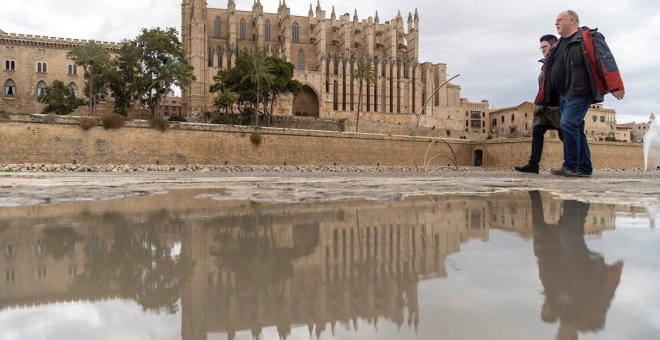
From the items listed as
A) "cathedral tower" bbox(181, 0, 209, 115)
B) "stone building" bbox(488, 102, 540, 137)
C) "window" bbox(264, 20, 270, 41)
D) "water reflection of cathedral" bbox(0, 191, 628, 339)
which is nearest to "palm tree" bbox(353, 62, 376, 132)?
"window" bbox(264, 20, 270, 41)

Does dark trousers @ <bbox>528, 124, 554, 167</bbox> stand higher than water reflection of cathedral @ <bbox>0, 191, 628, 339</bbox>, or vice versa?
dark trousers @ <bbox>528, 124, 554, 167</bbox>

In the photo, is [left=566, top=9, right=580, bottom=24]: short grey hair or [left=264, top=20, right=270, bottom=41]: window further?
[left=264, top=20, right=270, bottom=41]: window

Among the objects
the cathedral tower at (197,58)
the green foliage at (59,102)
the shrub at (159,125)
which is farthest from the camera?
the cathedral tower at (197,58)

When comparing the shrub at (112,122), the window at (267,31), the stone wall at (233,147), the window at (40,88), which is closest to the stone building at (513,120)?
the stone wall at (233,147)

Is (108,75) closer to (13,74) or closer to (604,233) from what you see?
(13,74)

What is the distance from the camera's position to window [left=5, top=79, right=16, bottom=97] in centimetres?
4841

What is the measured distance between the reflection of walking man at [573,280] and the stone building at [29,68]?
50944 mm

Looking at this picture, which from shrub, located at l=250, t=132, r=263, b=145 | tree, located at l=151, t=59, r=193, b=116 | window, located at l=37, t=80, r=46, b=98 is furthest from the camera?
window, located at l=37, t=80, r=46, b=98

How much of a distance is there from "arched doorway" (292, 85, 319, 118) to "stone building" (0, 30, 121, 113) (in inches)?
829

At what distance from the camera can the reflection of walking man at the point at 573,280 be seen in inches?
63.3

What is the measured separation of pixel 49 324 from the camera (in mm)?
1642

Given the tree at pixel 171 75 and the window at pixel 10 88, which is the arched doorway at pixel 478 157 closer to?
the tree at pixel 171 75

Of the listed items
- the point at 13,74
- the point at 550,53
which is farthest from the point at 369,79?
the point at 550,53

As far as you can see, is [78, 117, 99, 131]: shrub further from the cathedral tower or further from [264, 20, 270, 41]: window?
[264, 20, 270, 41]: window
